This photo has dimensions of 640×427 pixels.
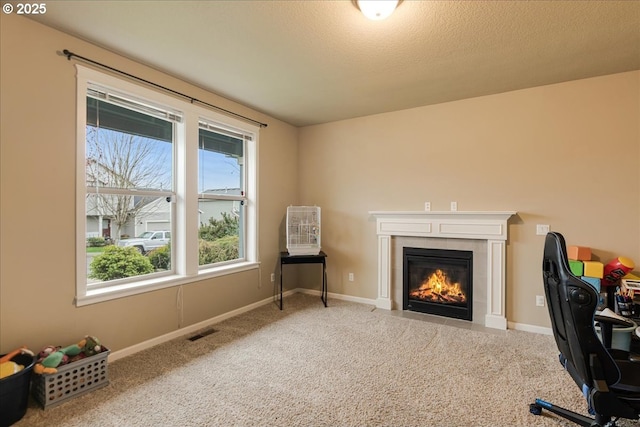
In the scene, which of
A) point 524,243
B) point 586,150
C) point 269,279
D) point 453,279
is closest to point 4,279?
point 269,279

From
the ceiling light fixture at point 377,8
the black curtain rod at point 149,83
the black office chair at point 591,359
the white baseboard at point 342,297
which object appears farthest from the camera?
the white baseboard at point 342,297

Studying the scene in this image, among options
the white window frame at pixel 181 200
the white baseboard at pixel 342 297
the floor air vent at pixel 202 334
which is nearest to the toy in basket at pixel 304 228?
the white window frame at pixel 181 200

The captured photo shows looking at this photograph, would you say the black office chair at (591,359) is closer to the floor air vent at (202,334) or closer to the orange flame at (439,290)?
the orange flame at (439,290)

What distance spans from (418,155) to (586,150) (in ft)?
5.49

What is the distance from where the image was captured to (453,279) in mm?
3818

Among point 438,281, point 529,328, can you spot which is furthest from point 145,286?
point 529,328

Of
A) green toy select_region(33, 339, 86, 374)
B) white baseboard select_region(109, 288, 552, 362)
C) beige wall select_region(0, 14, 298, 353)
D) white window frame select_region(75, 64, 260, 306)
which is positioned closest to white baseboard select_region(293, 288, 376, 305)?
white baseboard select_region(109, 288, 552, 362)

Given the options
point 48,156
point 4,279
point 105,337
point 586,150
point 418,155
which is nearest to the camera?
point 4,279

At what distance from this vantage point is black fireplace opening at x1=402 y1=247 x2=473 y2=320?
3.71m

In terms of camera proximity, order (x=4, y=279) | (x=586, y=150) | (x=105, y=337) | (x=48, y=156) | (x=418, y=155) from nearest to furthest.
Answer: (x=4, y=279), (x=48, y=156), (x=105, y=337), (x=586, y=150), (x=418, y=155)

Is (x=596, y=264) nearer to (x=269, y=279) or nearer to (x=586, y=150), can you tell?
(x=586, y=150)

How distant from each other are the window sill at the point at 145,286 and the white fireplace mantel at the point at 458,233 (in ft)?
6.37

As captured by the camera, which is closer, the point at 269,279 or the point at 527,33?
the point at 527,33

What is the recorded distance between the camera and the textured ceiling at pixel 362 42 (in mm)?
2043
